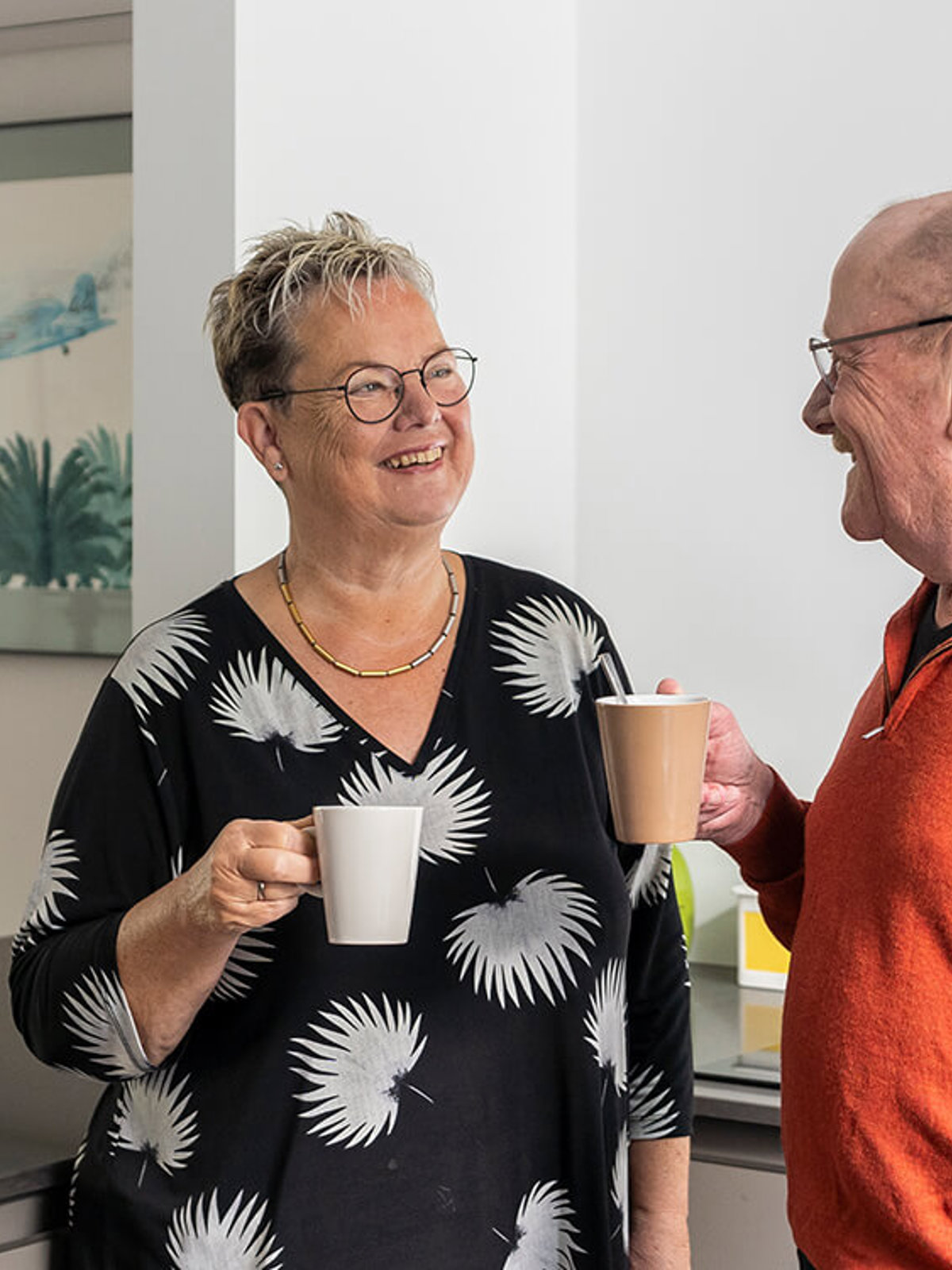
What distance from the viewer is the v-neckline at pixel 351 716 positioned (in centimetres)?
133

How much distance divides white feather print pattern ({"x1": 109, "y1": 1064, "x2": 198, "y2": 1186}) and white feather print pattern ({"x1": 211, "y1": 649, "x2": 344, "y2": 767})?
0.88ft

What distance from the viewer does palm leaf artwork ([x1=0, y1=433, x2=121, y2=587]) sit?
7.67 feet

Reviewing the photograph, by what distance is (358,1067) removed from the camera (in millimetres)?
1267

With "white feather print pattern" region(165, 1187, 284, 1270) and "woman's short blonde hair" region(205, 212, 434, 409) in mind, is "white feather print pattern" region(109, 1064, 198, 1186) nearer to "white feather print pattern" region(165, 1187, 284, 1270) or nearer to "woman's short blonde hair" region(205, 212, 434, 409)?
"white feather print pattern" region(165, 1187, 284, 1270)

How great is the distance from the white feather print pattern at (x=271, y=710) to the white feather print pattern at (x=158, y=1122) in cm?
27

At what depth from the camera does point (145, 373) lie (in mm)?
1773

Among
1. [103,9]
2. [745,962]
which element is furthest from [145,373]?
[745,962]

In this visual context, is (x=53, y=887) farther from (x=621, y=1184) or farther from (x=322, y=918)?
(x=621, y=1184)

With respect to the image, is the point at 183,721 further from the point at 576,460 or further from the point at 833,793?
the point at 576,460

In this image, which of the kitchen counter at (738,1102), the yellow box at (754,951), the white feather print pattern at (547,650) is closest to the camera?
the white feather print pattern at (547,650)

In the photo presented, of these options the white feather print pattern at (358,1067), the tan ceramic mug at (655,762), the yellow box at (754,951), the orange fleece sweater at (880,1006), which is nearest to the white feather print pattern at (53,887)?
the white feather print pattern at (358,1067)

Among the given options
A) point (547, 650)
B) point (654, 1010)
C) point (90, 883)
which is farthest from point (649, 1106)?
point (90, 883)

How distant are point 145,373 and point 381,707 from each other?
0.60 meters

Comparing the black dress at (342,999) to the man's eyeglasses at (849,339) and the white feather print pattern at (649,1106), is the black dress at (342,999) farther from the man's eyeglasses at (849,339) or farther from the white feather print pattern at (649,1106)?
the man's eyeglasses at (849,339)
